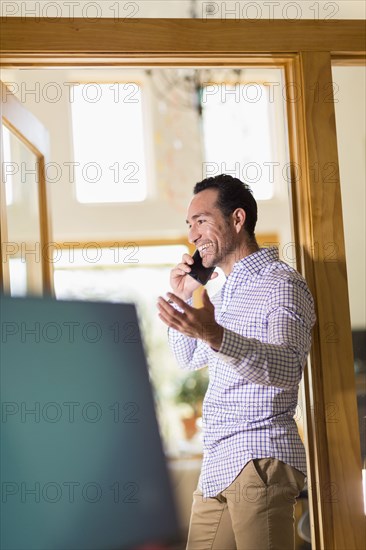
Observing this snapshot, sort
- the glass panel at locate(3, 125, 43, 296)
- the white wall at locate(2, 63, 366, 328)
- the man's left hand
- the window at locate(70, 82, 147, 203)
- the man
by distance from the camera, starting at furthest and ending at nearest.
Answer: the white wall at locate(2, 63, 366, 328) < the window at locate(70, 82, 147, 203) < the glass panel at locate(3, 125, 43, 296) < the man < the man's left hand

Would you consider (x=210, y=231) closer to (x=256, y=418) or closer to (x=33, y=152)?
(x=256, y=418)

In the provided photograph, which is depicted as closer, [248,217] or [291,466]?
[291,466]

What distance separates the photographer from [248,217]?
6.58ft

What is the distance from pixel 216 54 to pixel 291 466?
1.06m

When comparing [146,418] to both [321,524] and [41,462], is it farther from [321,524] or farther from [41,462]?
[321,524]

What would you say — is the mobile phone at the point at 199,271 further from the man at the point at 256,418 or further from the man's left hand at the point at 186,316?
the man's left hand at the point at 186,316

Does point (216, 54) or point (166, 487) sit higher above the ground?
point (216, 54)

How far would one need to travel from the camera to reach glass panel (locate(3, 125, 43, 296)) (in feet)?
6.91

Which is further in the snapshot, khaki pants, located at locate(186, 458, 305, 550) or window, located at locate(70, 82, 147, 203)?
window, located at locate(70, 82, 147, 203)

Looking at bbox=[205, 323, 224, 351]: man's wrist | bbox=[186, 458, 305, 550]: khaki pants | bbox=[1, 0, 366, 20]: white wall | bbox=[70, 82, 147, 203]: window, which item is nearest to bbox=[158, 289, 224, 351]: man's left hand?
bbox=[205, 323, 224, 351]: man's wrist

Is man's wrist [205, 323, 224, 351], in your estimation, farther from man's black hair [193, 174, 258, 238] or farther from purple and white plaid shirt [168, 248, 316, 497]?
man's black hair [193, 174, 258, 238]

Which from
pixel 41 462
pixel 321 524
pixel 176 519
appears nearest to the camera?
pixel 176 519

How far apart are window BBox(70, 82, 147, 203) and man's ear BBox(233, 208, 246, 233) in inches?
123

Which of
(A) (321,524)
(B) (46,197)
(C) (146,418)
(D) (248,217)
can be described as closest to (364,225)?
(D) (248,217)
